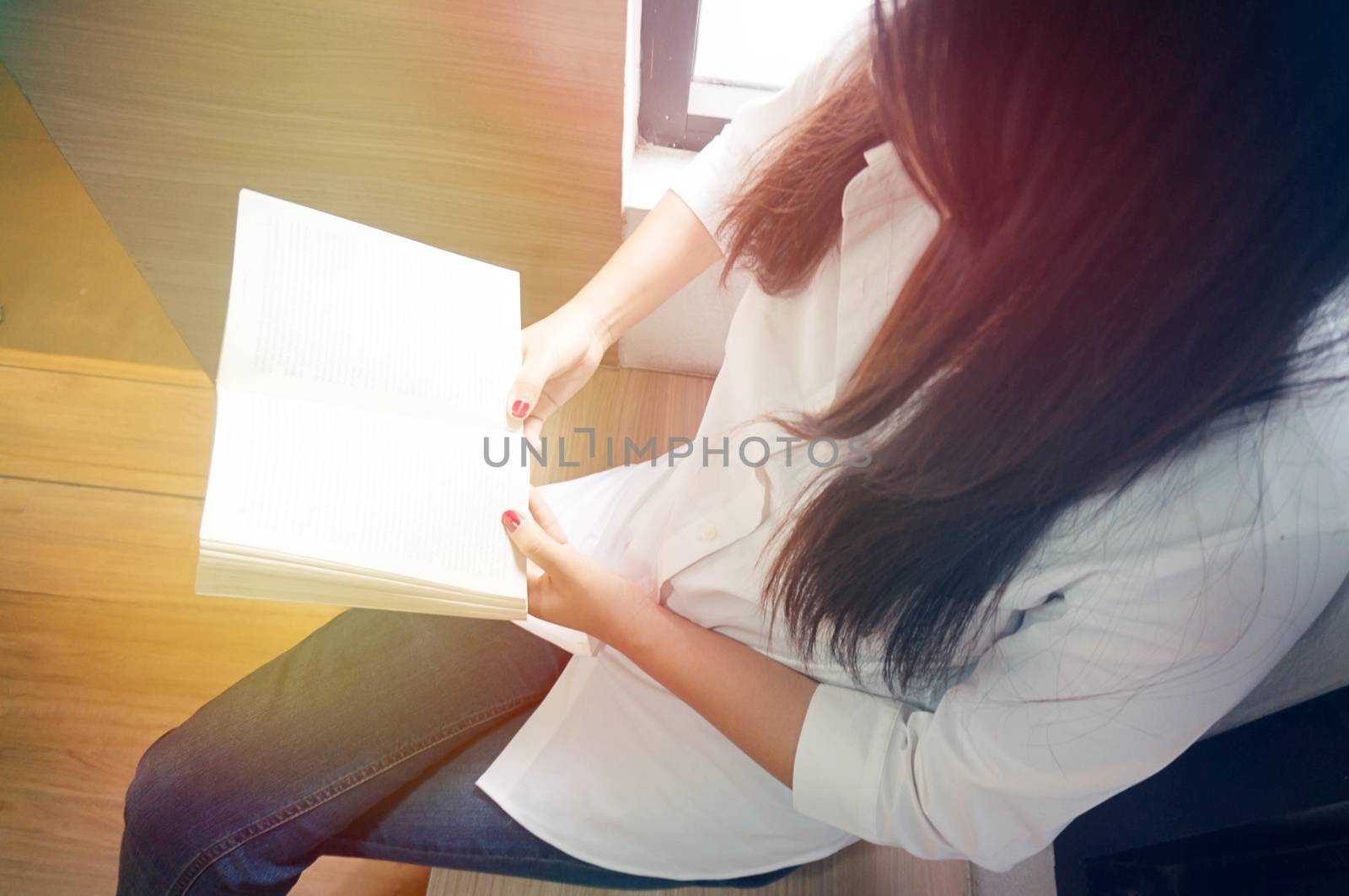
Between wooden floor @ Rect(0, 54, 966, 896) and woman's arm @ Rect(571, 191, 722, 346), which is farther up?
woman's arm @ Rect(571, 191, 722, 346)

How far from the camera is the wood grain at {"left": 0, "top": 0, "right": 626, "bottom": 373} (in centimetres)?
63

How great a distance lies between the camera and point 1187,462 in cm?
36

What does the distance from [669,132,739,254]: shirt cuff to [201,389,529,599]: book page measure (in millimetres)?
281

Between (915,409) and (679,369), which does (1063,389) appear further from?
(679,369)

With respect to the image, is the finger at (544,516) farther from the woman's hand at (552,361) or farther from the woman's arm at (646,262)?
the woman's arm at (646,262)

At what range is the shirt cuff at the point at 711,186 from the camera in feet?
2.07

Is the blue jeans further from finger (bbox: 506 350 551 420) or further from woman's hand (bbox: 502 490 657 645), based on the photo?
finger (bbox: 506 350 551 420)

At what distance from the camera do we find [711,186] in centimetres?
64

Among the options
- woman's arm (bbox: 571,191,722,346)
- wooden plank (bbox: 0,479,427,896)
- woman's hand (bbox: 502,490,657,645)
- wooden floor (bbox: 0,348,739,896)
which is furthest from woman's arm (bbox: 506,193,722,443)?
wooden plank (bbox: 0,479,427,896)

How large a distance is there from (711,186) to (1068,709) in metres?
0.47

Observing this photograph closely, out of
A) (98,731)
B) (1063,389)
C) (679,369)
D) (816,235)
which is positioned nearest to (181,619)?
(98,731)

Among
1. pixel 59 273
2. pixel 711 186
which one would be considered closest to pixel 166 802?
pixel 711 186

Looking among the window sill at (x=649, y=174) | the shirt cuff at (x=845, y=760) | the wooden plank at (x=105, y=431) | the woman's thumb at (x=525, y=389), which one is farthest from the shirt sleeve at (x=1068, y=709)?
the wooden plank at (x=105, y=431)

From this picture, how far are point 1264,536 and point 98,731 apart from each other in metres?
1.11
